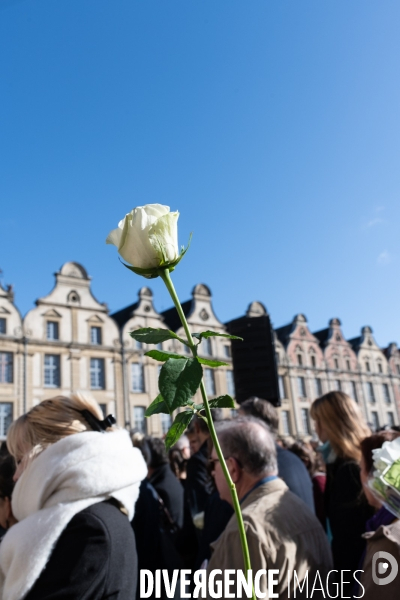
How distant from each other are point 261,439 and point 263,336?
385 centimetres

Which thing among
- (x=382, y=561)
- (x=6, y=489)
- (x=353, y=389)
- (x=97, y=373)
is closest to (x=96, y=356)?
(x=97, y=373)

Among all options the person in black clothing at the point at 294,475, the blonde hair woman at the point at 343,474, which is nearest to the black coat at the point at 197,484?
the person in black clothing at the point at 294,475

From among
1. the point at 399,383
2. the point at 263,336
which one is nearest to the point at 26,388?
the point at 263,336

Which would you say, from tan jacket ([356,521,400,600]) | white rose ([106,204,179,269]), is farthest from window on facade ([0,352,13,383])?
white rose ([106,204,179,269])

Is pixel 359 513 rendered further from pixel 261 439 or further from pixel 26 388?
pixel 26 388

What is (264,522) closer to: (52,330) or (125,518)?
(125,518)

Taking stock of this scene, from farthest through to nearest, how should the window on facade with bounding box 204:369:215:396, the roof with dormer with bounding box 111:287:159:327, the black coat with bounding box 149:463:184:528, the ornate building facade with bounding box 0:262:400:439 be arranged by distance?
the window on facade with bounding box 204:369:215:396, the roof with dormer with bounding box 111:287:159:327, the ornate building facade with bounding box 0:262:400:439, the black coat with bounding box 149:463:184:528

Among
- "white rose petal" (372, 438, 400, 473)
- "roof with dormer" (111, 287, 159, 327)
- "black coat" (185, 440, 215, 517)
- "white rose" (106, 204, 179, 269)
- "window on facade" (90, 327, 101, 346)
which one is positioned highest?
"roof with dormer" (111, 287, 159, 327)

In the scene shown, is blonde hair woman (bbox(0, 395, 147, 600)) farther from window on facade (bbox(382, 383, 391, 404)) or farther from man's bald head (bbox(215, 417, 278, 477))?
window on facade (bbox(382, 383, 391, 404))

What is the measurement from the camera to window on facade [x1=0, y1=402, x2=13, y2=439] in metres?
23.4

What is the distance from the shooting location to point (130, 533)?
7.42 feet

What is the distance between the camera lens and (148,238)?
37.0 inches

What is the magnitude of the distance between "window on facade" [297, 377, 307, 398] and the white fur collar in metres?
35.1

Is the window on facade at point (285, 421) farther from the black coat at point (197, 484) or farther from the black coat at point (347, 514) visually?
the black coat at point (347, 514)
